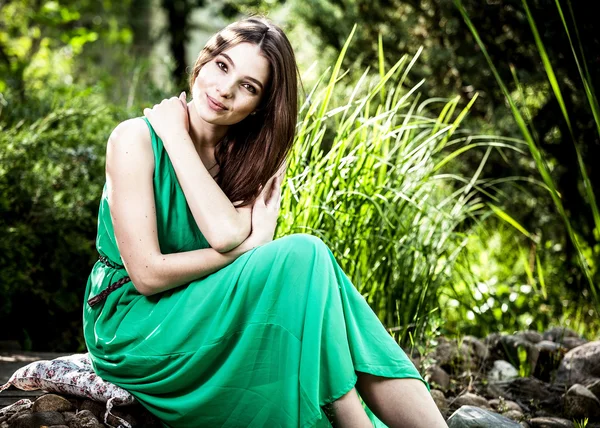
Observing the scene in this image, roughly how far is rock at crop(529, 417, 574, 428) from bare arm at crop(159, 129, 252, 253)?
3.91 feet

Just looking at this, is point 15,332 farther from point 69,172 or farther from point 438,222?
point 438,222

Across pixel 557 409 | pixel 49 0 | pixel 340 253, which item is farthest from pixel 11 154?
pixel 49 0

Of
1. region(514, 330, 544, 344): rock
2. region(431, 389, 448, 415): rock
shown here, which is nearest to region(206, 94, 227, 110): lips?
region(431, 389, 448, 415): rock

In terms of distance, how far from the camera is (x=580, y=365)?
123 inches

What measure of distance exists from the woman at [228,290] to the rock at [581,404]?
0.99 metres

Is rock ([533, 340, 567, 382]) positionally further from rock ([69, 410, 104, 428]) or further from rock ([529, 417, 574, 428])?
rock ([69, 410, 104, 428])

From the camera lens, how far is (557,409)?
2.88m

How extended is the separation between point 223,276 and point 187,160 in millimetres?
350

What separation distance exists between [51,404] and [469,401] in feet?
4.53

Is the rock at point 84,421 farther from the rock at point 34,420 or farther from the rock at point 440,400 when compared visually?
the rock at point 440,400

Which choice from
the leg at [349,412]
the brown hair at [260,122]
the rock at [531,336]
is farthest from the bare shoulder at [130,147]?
the rock at [531,336]

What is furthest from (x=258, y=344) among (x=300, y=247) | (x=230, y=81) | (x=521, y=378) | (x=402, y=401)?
(x=521, y=378)

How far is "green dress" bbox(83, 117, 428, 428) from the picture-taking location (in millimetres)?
1918

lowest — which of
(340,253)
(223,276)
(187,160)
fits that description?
(340,253)
